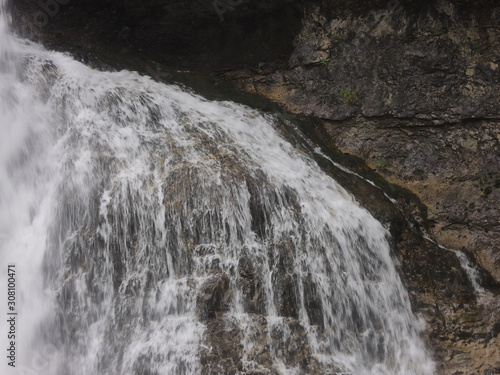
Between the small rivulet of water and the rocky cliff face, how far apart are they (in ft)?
2.95

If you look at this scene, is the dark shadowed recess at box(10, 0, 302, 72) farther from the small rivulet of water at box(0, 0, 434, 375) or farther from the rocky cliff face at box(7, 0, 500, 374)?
the small rivulet of water at box(0, 0, 434, 375)

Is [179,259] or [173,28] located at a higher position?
[173,28]

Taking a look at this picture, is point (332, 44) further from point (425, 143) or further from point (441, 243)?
point (441, 243)

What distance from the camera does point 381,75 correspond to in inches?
285

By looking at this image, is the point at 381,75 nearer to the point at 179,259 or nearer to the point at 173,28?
the point at 173,28

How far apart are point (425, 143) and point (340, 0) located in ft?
9.48

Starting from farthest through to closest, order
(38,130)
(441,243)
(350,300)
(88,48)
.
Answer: (88,48)
(441,243)
(38,130)
(350,300)

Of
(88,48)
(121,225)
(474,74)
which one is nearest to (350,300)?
(121,225)

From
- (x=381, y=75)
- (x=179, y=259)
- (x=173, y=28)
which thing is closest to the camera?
(x=179, y=259)

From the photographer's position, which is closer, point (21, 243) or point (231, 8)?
point (21, 243)

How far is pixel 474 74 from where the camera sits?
6.75 metres

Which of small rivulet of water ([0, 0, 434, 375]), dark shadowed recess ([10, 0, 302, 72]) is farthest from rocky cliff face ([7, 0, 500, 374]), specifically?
small rivulet of water ([0, 0, 434, 375])

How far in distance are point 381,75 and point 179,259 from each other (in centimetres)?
472

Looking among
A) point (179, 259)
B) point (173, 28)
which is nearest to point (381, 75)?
point (173, 28)
